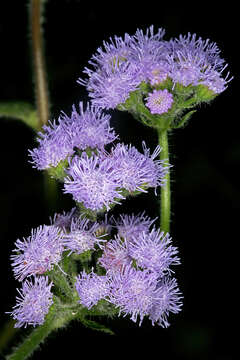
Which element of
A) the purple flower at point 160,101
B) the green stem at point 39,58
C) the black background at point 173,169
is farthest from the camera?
the black background at point 173,169

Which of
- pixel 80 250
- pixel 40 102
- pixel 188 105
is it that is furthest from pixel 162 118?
pixel 40 102

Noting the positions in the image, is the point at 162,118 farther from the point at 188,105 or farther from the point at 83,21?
the point at 83,21

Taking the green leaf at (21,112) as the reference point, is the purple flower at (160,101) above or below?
below

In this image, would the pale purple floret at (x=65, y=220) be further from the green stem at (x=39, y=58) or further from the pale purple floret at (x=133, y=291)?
the green stem at (x=39, y=58)

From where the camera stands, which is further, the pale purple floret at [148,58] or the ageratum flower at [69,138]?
the pale purple floret at [148,58]

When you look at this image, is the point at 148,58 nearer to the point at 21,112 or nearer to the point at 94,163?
the point at 94,163

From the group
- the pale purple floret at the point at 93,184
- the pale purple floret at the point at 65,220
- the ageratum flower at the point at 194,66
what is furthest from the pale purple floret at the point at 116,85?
the pale purple floret at the point at 65,220

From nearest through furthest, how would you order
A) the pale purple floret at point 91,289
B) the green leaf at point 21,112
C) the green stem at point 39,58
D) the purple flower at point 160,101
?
the pale purple floret at point 91,289 < the purple flower at point 160,101 < the green leaf at point 21,112 < the green stem at point 39,58
